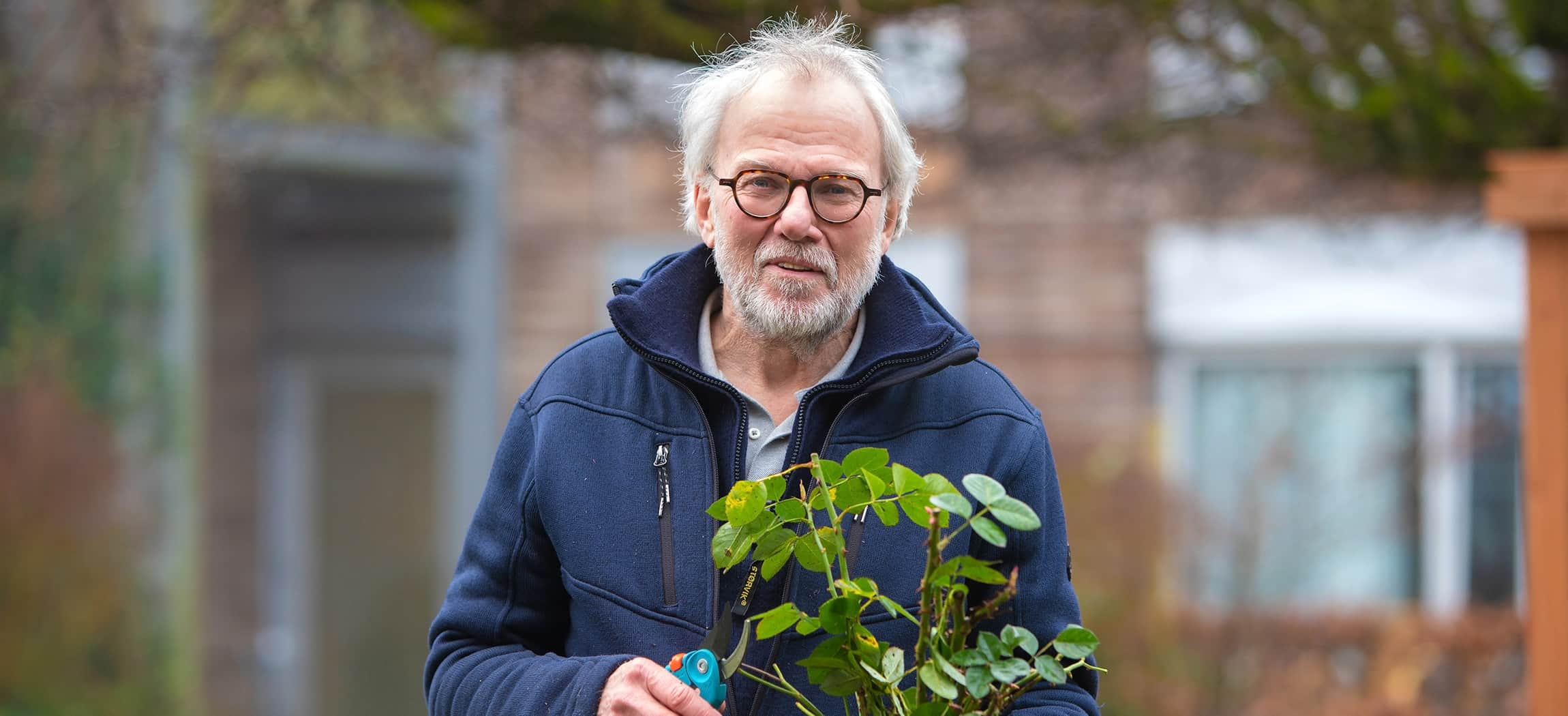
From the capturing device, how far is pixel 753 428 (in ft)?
6.67

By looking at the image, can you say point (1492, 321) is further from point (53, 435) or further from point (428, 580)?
point (53, 435)

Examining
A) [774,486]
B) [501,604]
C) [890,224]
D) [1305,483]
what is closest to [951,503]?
[774,486]

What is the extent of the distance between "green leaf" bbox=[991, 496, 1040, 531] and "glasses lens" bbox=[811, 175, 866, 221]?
18.6 inches

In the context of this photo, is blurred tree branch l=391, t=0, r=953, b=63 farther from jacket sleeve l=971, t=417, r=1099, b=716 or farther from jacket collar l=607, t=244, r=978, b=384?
jacket sleeve l=971, t=417, r=1099, b=716

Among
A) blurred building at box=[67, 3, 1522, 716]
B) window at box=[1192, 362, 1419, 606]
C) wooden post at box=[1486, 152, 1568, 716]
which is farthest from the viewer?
window at box=[1192, 362, 1419, 606]

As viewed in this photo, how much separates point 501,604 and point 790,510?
0.50 meters

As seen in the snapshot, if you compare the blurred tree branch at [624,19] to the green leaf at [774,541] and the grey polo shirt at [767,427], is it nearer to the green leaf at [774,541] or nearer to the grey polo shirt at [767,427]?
the grey polo shirt at [767,427]

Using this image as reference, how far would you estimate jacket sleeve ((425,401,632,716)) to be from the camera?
1.96m

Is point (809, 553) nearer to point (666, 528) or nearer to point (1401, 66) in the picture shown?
point (666, 528)

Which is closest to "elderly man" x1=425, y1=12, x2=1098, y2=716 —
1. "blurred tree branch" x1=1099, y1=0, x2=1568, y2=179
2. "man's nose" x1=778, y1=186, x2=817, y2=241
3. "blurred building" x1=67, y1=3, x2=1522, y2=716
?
"man's nose" x1=778, y1=186, x2=817, y2=241

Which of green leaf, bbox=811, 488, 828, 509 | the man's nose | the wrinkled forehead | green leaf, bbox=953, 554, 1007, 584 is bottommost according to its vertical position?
green leaf, bbox=953, 554, 1007, 584

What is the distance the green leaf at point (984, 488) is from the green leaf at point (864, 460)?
0.12 m

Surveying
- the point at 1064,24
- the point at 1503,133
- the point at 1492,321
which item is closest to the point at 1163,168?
the point at 1064,24

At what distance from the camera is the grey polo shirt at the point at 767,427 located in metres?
2.00
